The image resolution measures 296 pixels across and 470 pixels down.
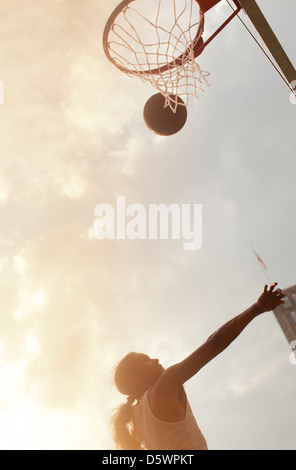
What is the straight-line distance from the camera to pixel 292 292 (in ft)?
135

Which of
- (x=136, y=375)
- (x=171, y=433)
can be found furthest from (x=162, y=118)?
(x=171, y=433)

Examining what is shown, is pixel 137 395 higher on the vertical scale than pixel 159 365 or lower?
lower

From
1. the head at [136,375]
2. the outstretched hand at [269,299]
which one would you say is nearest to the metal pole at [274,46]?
the outstretched hand at [269,299]

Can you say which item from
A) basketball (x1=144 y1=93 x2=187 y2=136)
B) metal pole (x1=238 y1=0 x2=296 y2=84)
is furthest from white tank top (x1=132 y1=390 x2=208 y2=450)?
metal pole (x1=238 y1=0 x2=296 y2=84)

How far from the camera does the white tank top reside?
1.93 meters

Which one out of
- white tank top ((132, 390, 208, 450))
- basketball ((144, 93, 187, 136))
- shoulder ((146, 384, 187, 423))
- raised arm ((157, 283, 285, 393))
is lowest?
white tank top ((132, 390, 208, 450))

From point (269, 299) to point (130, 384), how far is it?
1189mm

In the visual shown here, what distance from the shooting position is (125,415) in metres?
2.38

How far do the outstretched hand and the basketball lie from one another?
9.72 ft

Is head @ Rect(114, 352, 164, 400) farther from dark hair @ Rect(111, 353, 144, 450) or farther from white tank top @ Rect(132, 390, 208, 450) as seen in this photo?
white tank top @ Rect(132, 390, 208, 450)

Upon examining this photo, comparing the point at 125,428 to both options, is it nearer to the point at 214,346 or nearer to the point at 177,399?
the point at 177,399
